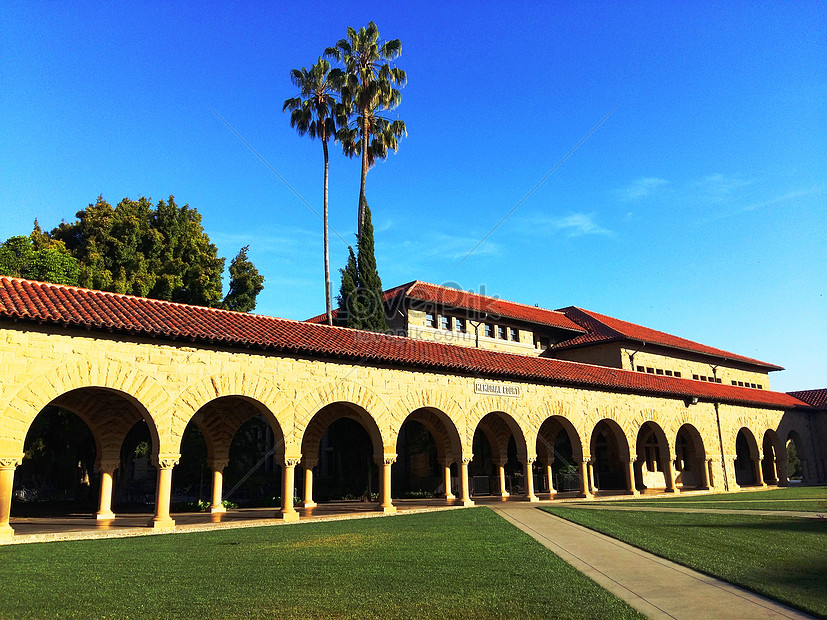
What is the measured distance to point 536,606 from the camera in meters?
6.62

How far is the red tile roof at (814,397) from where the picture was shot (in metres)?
41.7

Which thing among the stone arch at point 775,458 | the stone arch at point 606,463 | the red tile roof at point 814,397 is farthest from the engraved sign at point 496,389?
the red tile roof at point 814,397

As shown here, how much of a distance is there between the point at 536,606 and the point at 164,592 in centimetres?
451

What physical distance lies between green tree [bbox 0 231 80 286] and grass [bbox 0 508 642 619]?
17.2 metres

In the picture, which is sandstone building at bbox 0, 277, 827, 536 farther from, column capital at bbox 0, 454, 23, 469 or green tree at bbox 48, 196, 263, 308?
green tree at bbox 48, 196, 263, 308

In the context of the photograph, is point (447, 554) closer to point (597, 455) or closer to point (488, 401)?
point (488, 401)

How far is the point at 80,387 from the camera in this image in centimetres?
1510

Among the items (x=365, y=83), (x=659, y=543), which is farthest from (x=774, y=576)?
(x=365, y=83)

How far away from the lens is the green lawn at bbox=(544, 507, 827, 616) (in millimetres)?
7633

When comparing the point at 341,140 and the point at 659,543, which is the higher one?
the point at 341,140

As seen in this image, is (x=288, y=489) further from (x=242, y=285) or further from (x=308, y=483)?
(x=242, y=285)

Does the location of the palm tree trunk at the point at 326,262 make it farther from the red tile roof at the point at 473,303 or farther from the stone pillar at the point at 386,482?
the stone pillar at the point at 386,482

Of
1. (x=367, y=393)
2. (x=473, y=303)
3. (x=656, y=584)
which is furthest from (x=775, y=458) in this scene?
(x=656, y=584)

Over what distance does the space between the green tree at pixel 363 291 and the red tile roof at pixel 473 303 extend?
2.73m
